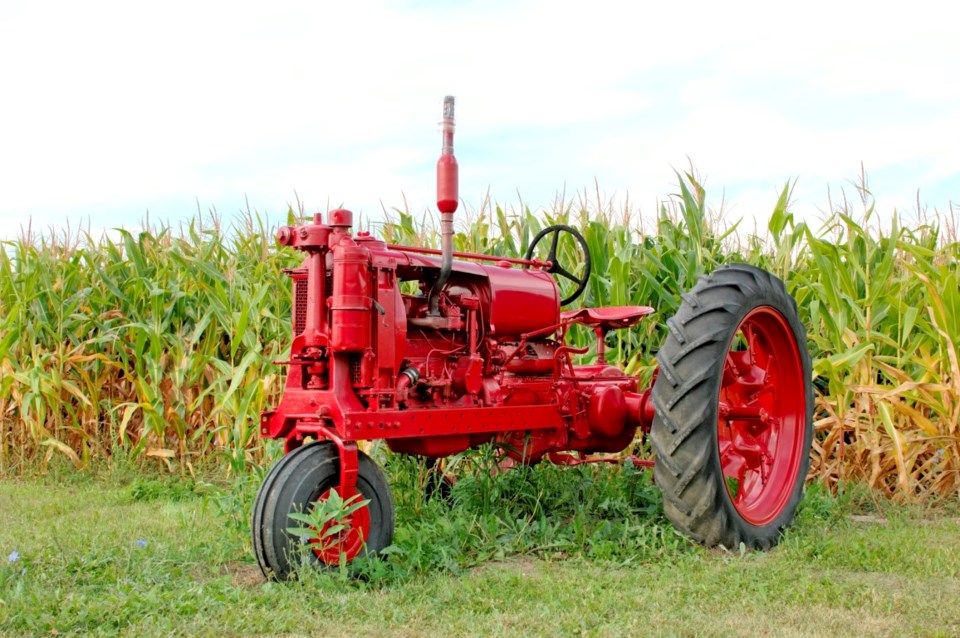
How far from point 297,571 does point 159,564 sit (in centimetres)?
95

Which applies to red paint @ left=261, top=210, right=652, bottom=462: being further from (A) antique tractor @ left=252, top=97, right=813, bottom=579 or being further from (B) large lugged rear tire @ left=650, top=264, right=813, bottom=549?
(B) large lugged rear tire @ left=650, top=264, right=813, bottom=549

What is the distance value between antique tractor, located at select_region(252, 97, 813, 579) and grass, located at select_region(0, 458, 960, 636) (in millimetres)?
225

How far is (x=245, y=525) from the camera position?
4.88m

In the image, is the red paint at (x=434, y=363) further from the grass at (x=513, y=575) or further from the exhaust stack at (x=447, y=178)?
the grass at (x=513, y=575)

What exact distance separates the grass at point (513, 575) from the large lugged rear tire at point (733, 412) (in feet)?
0.71

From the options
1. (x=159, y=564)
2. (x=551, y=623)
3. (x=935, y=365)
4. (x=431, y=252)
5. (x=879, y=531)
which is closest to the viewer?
A: (x=551, y=623)

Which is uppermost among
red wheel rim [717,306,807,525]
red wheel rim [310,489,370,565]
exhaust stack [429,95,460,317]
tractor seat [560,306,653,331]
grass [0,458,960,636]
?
exhaust stack [429,95,460,317]

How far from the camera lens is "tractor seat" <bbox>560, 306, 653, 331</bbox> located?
5.78 m

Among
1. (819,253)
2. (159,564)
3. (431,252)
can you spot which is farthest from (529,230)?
(159,564)

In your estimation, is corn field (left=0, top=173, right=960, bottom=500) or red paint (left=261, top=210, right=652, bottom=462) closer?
red paint (left=261, top=210, right=652, bottom=462)

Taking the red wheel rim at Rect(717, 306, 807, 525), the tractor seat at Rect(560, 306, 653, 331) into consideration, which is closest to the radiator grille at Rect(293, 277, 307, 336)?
the tractor seat at Rect(560, 306, 653, 331)

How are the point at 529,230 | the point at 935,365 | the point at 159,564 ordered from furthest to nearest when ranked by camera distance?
the point at 529,230
the point at 935,365
the point at 159,564

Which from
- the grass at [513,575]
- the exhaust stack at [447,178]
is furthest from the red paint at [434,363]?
the grass at [513,575]

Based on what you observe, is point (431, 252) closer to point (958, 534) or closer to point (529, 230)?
point (529, 230)
